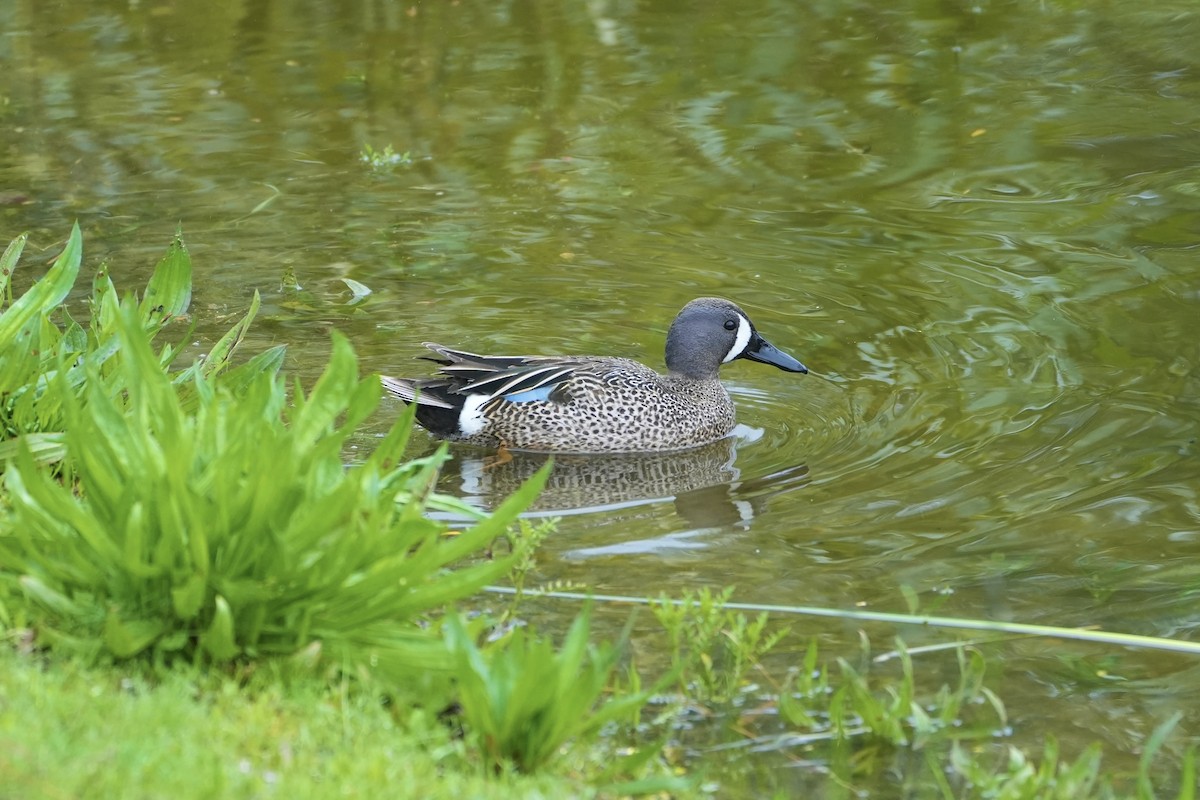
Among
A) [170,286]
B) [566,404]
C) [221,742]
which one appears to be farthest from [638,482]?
[221,742]

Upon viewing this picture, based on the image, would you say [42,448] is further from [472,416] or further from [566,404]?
[566,404]

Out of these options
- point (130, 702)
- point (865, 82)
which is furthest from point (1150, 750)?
point (865, 82)

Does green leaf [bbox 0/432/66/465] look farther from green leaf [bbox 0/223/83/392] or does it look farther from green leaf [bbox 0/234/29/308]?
green leaf [bbox 0/234/29/308]

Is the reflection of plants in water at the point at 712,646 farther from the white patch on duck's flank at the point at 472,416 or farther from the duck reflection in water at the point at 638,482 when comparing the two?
the white patch on duck's flank at the point at 472,416

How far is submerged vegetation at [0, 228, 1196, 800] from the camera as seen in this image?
3447mm

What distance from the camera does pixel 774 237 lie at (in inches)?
365

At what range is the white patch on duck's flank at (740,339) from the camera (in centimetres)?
770

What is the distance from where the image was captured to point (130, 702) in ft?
11.5

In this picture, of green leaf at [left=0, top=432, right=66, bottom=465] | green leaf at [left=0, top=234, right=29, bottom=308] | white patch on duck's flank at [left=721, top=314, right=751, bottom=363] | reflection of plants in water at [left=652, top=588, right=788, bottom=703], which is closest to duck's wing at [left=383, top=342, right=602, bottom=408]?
white patch on duck's flank at [left=721, top=314, right=751, bottom=363]

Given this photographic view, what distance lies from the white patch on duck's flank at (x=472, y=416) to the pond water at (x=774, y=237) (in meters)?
0.22

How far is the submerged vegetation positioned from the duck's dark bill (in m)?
3.14

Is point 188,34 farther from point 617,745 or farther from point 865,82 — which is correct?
point 617,745

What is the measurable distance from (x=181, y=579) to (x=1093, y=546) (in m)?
3.34

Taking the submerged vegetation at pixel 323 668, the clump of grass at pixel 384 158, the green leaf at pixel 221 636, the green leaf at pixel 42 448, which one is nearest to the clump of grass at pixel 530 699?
the submerged vegetation at pixel 323 668
